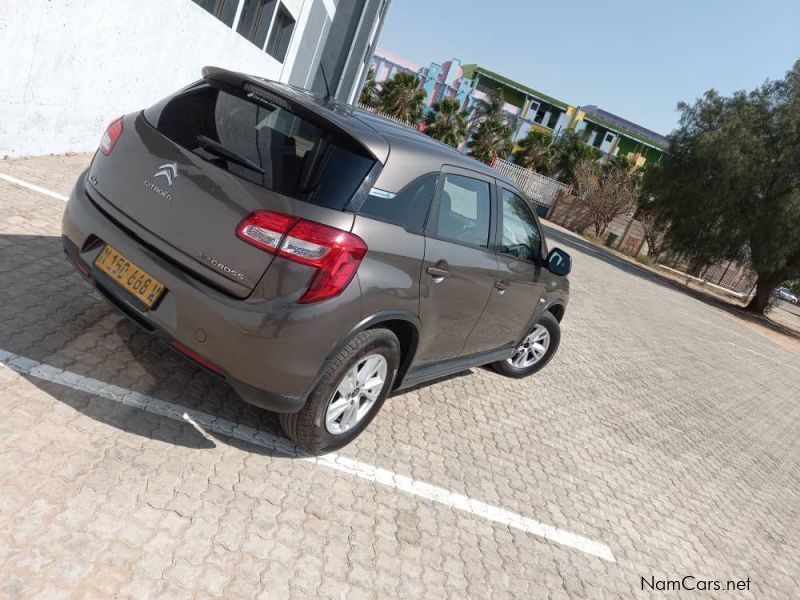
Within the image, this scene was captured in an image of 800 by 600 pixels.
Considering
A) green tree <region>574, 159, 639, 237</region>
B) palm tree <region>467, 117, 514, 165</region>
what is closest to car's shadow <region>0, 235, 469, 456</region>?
green tree <region>574, 159, 639, 237</region>

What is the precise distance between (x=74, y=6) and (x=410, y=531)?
20.1 feet

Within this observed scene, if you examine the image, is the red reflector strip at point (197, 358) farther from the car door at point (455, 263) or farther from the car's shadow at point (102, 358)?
the car door at point (455, 263)

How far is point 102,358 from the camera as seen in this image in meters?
3.56

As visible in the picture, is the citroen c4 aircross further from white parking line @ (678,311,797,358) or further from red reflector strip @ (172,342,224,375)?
white parking line @ (678,311,797,358)

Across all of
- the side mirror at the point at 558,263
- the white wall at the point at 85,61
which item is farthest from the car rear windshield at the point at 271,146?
the white wall at the point at 85,61

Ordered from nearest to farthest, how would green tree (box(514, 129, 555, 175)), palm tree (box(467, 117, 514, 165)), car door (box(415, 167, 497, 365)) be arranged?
car door (box(415, 167, 497, 365)) < palm tree (box(467, 117, 514, 165)) < green tree (box(514, 129, 555, 175))

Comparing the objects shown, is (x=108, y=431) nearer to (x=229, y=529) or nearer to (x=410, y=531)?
(x=229, y=529)

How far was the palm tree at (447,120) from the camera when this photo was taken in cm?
5003

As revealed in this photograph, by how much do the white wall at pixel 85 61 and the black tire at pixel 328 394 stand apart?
15.3 feet

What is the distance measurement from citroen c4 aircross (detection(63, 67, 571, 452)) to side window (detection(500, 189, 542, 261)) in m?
0.78

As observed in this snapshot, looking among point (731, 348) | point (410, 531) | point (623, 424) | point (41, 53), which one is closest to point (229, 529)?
point (410, 531)

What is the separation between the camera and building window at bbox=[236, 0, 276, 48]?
11.4m

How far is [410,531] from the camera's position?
3207mm

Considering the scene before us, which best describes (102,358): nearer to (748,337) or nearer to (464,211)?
(464,211)
